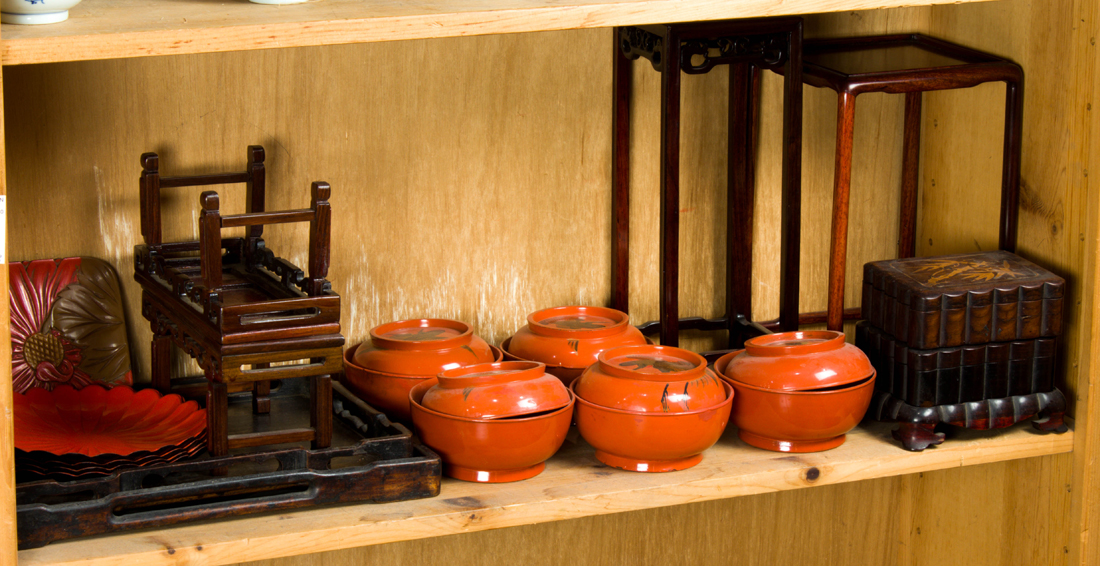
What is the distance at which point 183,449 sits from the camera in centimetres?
125

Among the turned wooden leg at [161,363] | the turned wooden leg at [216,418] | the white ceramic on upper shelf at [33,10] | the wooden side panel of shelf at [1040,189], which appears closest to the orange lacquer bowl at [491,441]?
the turned wooden leg at [216,418]

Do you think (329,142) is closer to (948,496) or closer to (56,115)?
(56,115)

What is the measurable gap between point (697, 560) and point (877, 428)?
1.79ft

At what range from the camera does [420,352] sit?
1.43m

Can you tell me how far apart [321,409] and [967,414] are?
0.79 m

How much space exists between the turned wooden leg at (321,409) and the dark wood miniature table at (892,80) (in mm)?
672

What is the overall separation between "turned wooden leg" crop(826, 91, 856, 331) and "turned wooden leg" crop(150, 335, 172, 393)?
0.86 m

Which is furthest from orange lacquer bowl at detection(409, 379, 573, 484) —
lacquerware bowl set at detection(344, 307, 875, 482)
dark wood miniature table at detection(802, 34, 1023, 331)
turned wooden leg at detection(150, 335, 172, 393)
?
dark wood miniature table at detection(802, 34, 1023, 331)

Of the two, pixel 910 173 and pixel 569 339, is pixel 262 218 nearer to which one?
pixel 569 339

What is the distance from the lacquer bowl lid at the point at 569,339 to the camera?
148 cm

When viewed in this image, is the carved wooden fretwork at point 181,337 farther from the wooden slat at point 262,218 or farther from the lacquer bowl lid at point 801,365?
the lacquer bowl lid at point 801,365

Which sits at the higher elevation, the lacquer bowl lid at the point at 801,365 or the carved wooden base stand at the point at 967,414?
the lacquer bowl lid at the point at 801,365

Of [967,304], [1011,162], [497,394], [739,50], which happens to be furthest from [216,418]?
[1011,162]

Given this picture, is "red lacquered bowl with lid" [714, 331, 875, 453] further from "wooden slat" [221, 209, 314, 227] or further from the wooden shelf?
"wooden slat" [221, 209, 314, 227]
